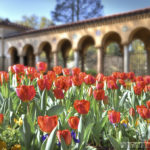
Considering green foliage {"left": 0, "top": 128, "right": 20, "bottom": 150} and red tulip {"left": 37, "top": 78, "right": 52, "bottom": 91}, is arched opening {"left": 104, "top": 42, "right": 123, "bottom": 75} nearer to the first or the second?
red tulip {"left": 37, "top": 78, "right": 52, "bottom": 91}

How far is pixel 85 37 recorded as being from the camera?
14812 millimetres

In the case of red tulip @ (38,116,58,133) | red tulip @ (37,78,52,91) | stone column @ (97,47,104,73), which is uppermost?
stone column @ (97,47,104,73)

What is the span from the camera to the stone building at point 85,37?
12.5m

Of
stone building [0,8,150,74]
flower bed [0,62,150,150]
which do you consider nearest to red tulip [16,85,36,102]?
flower bed [0,62,150,150]

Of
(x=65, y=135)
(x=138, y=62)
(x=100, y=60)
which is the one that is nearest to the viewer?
(x=65, y=135)

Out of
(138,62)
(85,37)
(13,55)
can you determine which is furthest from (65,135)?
(138,62)

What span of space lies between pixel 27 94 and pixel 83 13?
26.2m

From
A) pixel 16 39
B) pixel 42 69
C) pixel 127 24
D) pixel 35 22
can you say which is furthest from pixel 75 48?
pixel 35 22

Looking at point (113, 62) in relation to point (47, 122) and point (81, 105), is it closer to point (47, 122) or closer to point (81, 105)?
point (81, 105)

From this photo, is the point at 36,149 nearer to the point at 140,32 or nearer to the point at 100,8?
the point at 140,32

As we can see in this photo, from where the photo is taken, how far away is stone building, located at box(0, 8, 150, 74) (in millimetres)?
12473

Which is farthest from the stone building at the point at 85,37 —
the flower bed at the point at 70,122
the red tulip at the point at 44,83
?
the red tulip at the point at 44,83

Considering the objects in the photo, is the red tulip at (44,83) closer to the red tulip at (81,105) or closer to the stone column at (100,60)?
the red tulip at (81,105)

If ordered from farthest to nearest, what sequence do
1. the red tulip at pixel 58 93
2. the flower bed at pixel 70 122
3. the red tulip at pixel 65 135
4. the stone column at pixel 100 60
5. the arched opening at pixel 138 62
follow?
the arched opening at pixel 138 62, the stone column at pixel 100 60, the red tulip at pixel 58 93, the flower bed at pixel 70 122, the red tulip at pixel 65 135
